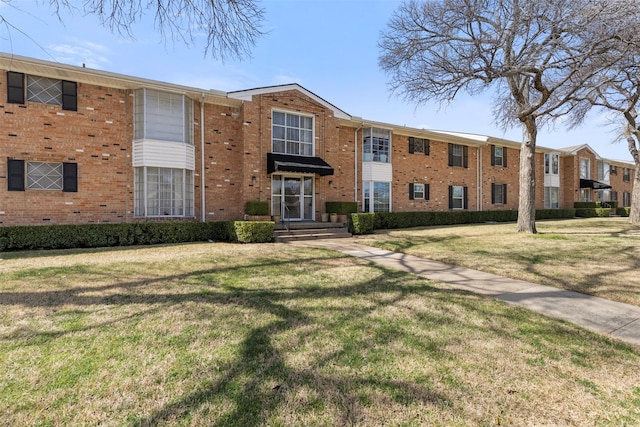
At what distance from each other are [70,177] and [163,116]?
382 cm

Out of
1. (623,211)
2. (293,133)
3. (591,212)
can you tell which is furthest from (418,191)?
(623,211)

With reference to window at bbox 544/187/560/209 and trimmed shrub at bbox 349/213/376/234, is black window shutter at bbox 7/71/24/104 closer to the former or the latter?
trimmed shrub at bbox 349/213/376/234

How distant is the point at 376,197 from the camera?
1753 cm

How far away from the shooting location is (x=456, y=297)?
495cm

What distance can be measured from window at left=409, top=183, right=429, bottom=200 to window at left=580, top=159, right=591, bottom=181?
1887cm

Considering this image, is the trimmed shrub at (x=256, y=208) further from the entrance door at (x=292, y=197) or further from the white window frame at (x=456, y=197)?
the white window frame at (x=456, y=197)

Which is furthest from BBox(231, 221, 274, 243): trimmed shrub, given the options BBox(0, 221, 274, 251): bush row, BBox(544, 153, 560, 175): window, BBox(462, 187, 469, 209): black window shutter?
BBox(544, 153, 560, 175): window

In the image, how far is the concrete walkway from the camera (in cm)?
398

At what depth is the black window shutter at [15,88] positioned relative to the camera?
33.1ft

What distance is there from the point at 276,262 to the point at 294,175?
7.53 metres

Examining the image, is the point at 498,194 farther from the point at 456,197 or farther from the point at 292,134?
the point at 292,134

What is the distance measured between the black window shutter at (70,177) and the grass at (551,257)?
34.1ft

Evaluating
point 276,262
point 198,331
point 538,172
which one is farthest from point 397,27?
point 538,172

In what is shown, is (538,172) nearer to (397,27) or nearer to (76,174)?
(397,27)
